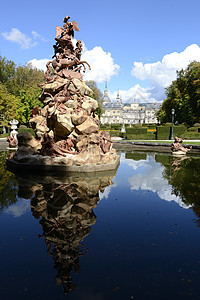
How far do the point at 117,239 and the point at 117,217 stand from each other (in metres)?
1.32

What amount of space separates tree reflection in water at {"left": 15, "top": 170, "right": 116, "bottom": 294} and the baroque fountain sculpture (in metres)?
1.49

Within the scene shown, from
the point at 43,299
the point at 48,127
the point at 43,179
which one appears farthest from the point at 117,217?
the point at 48,127

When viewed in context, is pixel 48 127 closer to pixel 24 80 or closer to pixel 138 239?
pixel 138 239

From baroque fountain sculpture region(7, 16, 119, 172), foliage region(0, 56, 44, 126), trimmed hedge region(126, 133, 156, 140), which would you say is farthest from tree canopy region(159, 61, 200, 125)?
baroque fountain sculpture region(7, 16, 119, 172)

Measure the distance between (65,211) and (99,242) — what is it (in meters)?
1.94

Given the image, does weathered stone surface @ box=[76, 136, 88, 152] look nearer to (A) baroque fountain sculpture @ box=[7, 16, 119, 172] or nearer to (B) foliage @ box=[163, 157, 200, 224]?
(A) baroque fountain sculpture @ box=[7, 16, 119, 172]

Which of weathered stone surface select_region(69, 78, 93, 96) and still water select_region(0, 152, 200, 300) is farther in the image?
weathered stone surface select_region(69, 78, 93, 96)

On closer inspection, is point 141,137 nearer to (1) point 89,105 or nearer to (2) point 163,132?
(2) point 163,132

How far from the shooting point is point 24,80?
54.4 m

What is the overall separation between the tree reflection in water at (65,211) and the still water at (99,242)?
2 cm

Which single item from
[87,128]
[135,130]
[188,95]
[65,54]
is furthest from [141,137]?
[87,128]

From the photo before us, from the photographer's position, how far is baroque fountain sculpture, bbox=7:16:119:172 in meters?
12.4

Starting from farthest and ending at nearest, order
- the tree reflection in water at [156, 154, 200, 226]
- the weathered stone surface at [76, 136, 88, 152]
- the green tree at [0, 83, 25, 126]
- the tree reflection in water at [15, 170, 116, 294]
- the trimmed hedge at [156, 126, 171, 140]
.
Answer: the green tree at [0, 83, 25, 126], the trimmed hedge at [156, 126, 171, 140], the weathered stone surface at [76, 136, 88, 152], the tree reflection in water at [156, 154, 200, 226], the tree reflection in water at [15, 170, 116, 294]

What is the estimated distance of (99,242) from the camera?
4992 mm
